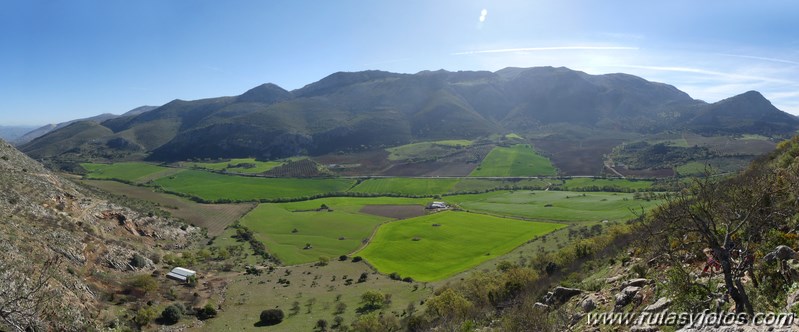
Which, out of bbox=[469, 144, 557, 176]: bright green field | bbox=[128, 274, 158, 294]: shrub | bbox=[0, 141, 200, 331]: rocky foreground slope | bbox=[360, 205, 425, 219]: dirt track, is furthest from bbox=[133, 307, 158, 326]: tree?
bbox=[469, 144, 557, 176]: bright green field

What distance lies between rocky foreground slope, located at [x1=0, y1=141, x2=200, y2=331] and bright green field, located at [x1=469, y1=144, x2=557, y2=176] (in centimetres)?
11761

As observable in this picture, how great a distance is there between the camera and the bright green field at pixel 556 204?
87.1 meters

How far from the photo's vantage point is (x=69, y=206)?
187 feet

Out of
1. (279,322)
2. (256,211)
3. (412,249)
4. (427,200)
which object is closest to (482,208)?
(427,200)

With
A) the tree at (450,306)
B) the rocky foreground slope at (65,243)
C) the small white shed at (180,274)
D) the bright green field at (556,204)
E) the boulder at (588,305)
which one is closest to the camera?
the boulder at (588,305)

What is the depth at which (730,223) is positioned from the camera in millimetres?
12922

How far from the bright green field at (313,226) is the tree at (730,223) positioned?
207 ft

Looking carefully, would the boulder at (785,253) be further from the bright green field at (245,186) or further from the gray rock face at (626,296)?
the bright green field at (245,186)

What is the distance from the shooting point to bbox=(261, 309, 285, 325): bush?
43.9m

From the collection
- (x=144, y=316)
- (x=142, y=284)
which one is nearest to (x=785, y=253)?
(x=144, y=316)

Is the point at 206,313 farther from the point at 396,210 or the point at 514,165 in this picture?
the point at 514,165

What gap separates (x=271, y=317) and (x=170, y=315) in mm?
10337

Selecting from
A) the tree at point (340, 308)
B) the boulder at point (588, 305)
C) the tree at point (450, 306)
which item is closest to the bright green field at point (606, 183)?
the tree at point (340, 308)

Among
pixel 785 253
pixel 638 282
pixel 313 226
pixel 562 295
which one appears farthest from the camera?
pixel 313 226
